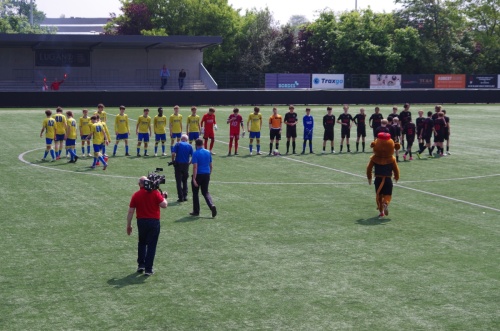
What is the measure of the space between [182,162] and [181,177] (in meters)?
0.47

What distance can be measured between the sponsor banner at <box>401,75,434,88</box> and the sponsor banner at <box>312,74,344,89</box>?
19.9 ft

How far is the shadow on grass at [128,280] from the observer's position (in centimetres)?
1267

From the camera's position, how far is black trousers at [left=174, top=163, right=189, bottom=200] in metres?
19.8

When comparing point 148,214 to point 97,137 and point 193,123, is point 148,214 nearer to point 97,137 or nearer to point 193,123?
point 97,137

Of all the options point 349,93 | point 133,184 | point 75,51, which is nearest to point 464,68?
point 349,93

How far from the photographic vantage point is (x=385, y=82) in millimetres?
74062

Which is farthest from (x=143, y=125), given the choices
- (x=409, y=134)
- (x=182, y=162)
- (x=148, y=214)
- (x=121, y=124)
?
(x=148, y=214)

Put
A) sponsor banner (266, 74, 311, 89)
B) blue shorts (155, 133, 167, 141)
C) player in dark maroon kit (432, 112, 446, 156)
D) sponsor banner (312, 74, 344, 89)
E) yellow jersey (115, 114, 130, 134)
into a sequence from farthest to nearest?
sponsor banner (312, 74, 344, 89)
sponsor banner (266, 74, 311, 89)
player in dark maroon kit (432, 112, 446, 156)
blue shorts (155, 133, 167, 141)
yellow jersey (115, 114, 130, 134)

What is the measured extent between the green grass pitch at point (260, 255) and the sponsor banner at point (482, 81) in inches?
2044

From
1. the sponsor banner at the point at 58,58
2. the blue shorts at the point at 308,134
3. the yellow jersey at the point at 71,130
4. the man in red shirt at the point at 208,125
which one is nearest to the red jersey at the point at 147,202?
the yellow jersey at the point at 71,130

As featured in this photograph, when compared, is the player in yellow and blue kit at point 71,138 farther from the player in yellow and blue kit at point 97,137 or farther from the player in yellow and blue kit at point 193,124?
the player in yellow and blue kit at point 193,124

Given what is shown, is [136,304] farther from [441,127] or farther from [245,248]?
[441,127]

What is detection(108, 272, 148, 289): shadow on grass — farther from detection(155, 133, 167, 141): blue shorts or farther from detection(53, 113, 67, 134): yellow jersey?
detection(155, 133, 167, 141): blue shorts

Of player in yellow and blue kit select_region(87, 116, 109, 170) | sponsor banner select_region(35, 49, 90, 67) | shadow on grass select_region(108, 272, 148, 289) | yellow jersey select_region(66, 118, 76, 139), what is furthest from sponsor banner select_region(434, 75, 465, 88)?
shadow on grass select_region(108, 272, 148, 289)
